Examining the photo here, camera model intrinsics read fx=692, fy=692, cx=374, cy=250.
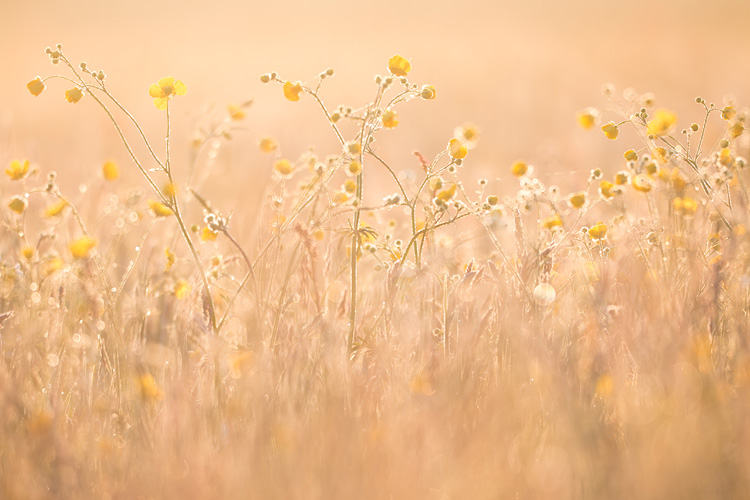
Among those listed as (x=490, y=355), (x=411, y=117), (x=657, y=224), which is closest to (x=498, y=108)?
(x=411, y=117)

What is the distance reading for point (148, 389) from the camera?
1.55m

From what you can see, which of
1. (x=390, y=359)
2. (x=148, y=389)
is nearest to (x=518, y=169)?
(x=390, y=359)

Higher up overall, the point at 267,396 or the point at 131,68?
the point at 131,68

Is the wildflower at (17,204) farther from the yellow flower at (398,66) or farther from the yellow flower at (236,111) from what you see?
the yellow flower at (398,66)

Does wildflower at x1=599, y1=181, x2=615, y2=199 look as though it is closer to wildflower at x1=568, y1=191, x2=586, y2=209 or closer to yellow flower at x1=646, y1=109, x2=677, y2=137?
wildflower at x1=568, y1=191, x2=586, y2=209

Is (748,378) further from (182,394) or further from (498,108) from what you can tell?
(498,108)

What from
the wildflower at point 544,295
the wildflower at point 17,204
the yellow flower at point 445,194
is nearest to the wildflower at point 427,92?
the yellow flower at point 445,194

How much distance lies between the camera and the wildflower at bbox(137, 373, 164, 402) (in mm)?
1535

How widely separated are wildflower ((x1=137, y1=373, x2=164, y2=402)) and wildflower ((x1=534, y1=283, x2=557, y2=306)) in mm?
924

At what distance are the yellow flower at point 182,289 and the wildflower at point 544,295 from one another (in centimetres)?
97

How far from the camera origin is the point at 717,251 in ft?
6.51

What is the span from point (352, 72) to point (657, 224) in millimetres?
9389

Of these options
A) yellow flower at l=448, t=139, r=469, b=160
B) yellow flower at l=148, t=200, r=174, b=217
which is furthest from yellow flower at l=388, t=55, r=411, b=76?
yellow flower at l=148, t=200, r=174, b=217

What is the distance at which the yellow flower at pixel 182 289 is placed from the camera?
198 centimetres
